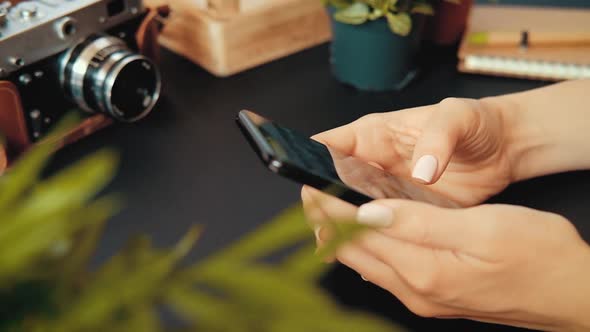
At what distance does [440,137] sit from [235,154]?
23 centimetres

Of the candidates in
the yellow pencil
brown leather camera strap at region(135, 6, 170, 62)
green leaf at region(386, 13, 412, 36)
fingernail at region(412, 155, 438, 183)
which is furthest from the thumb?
brown leather camera strap at region(135, 6, 170, 62)

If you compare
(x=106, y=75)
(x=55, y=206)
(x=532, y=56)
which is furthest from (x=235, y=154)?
(x=55, y=206)

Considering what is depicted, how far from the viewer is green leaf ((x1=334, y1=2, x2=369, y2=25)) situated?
2.49 feet

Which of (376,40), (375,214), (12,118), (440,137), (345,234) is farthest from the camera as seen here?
(376,40)

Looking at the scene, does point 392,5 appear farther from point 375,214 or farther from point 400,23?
point 375,214

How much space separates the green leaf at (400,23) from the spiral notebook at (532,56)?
Answer: 0.43 feet

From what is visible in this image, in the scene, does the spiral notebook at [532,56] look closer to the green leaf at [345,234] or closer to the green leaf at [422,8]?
the green leaf at [422,8]

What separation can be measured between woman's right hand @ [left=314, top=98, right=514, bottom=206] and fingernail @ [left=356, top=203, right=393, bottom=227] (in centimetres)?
14

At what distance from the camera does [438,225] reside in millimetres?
484

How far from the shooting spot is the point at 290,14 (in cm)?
88

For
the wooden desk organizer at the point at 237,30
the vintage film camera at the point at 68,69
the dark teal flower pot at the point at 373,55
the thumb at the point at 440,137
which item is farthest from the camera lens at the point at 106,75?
the thumb at the point at 440,137

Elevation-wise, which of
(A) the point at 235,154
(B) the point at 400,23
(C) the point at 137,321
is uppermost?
(C) the point at 137,321

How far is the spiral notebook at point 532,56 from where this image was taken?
83cm

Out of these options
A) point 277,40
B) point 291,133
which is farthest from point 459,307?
point 277,40
